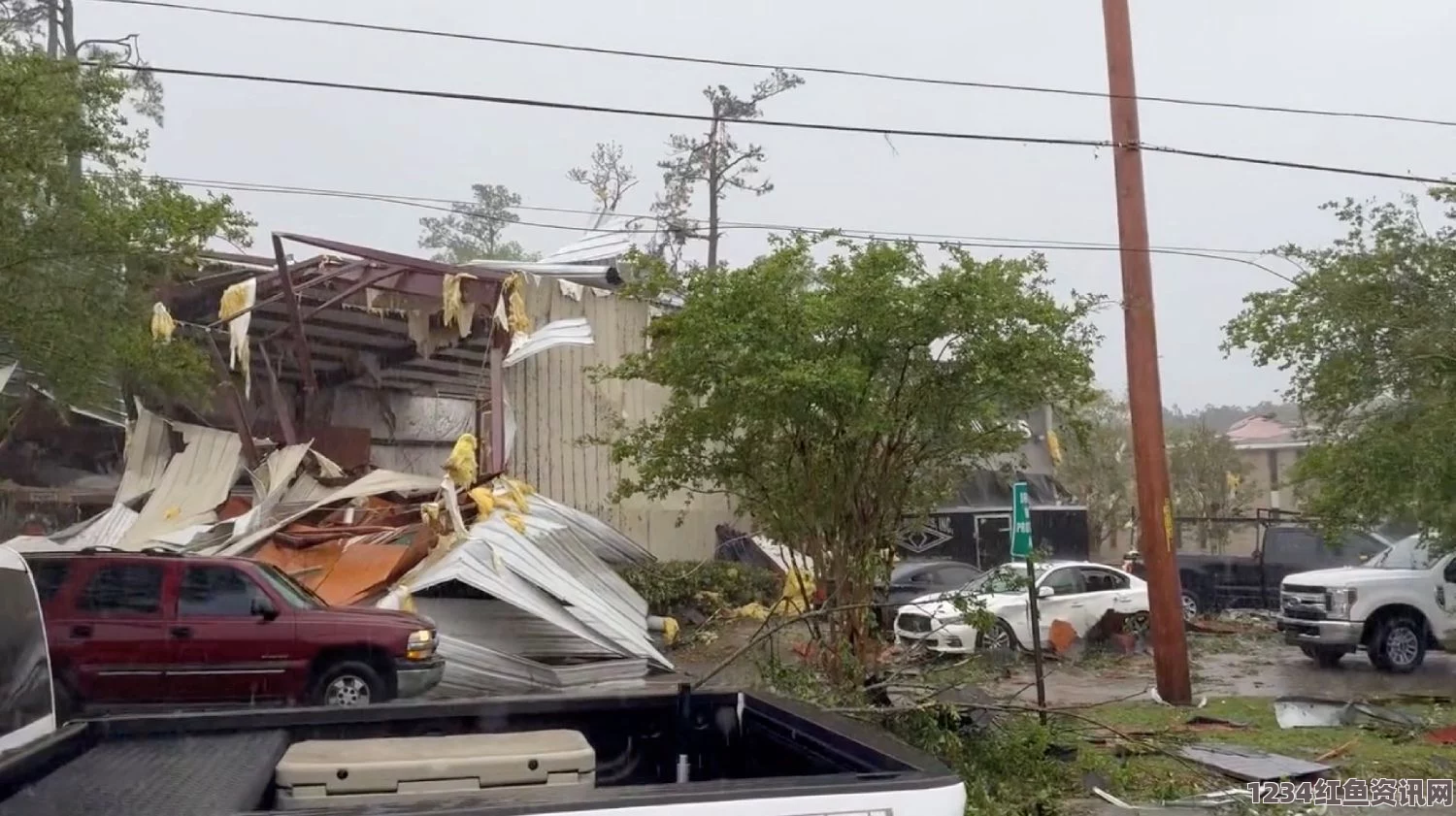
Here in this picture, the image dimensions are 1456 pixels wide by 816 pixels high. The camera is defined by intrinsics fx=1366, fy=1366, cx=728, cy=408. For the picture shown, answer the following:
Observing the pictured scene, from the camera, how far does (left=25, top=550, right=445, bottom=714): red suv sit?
12828 mm

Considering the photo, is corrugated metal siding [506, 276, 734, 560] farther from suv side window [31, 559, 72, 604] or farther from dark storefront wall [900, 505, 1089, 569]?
suv side window [31, 559, 72, 604]

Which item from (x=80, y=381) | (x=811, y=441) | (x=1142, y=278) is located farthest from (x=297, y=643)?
(x=1142, y=278)

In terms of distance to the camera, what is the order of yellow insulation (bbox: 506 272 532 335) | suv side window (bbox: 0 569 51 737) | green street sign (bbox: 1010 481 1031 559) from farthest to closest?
yellow insulation (bbox: 506 272 532 335) → green street sign (bbox: 1010 481 1031 559) → suv side window (bbox: 0 569 51 737)

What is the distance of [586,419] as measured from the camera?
81.6ft

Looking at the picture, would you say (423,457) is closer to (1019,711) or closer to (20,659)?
(1019,711)

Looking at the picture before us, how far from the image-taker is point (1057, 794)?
9.14 metres

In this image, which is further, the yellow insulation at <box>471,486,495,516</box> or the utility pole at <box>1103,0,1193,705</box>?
the yellow insulation at <box>471,486,495,516</box>

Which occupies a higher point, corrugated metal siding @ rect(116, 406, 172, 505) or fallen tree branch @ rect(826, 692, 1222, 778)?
corrugated metal siding @ rect(116, 406, 172, 505)

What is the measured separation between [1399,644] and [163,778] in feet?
57.9

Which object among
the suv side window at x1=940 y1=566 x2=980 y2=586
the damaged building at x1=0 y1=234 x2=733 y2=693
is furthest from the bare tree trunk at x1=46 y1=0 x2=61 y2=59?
the suv side window at x1=940 y1=566 x2=980 y2=586

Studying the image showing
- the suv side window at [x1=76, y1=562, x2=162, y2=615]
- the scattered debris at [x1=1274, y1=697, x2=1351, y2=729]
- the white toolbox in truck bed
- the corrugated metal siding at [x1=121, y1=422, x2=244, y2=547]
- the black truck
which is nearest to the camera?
the white toolbox in truck bed

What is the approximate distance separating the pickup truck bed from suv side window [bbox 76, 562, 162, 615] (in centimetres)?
957

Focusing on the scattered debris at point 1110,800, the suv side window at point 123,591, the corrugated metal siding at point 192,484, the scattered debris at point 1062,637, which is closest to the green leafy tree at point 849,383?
the scattered debris at point 1110,800

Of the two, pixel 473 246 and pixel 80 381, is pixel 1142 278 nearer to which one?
pixel 80 381
